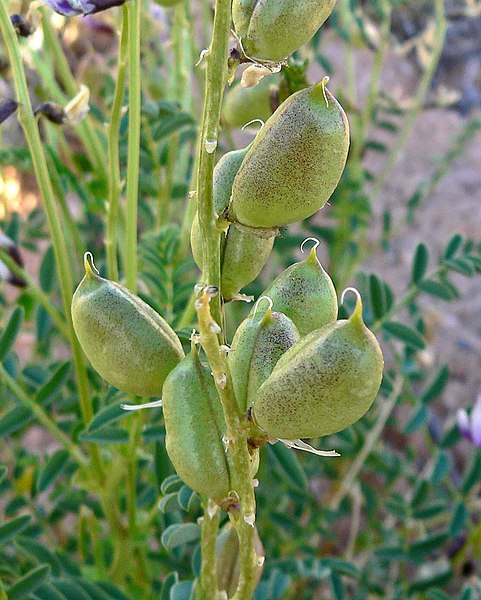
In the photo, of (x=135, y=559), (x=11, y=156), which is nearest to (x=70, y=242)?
(x=11, y=156)

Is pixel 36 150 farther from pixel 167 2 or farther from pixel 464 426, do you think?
pixel 464 426

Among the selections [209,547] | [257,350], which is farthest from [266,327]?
[209,547]

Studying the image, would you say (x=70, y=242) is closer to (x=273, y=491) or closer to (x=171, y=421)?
(x=273, y=491)

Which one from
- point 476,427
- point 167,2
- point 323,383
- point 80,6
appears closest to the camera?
point 323,383

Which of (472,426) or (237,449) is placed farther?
(472,426)

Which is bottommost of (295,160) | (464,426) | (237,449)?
(464,426)

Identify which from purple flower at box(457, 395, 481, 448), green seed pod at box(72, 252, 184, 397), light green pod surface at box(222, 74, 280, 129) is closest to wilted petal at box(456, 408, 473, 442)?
purple flower at box(457, 395, 481, 448)
